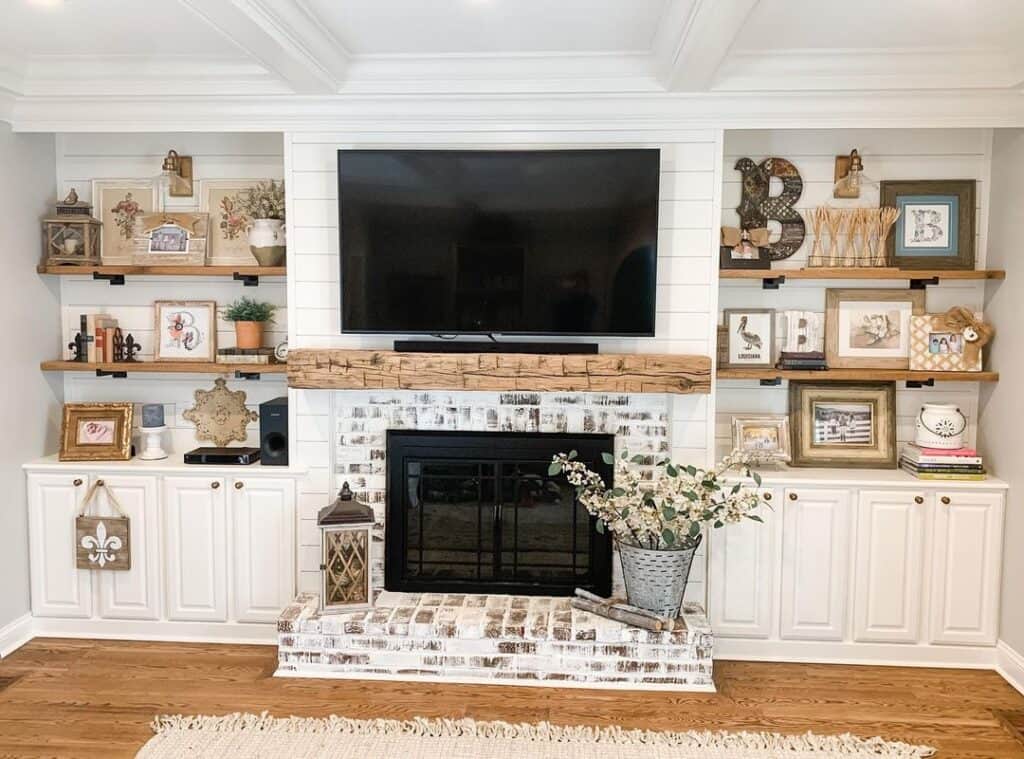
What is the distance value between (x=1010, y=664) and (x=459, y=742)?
7.56ft

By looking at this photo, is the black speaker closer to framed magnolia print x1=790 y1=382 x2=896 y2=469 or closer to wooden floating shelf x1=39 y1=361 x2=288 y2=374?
wooden floating shelf x1=39 y1=361 x2=288 y2=374

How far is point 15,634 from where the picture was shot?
3547 mm

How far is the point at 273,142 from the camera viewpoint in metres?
3.76

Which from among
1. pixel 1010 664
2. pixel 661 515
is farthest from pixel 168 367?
pixel 1010 664

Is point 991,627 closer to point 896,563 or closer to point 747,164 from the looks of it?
point 896,563

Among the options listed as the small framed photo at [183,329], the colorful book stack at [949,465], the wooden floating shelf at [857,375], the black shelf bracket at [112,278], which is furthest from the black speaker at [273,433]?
the colorful book stack at [949,465]

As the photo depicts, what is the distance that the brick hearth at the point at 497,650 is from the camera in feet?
10.5

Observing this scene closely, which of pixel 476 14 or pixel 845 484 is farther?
pixel 845 484

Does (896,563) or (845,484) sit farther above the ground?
(845,484)

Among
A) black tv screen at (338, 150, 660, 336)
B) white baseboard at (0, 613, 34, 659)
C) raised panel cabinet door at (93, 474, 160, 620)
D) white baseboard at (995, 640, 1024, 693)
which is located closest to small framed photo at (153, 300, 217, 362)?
raised panel cabinet door at (93, 474, 160, 620)

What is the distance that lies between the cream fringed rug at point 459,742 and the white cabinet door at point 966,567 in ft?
2.63

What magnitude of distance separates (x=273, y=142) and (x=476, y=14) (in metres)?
1.41

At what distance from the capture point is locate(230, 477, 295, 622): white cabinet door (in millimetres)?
3566

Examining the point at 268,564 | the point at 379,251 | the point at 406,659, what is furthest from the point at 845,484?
the point at 268,564
